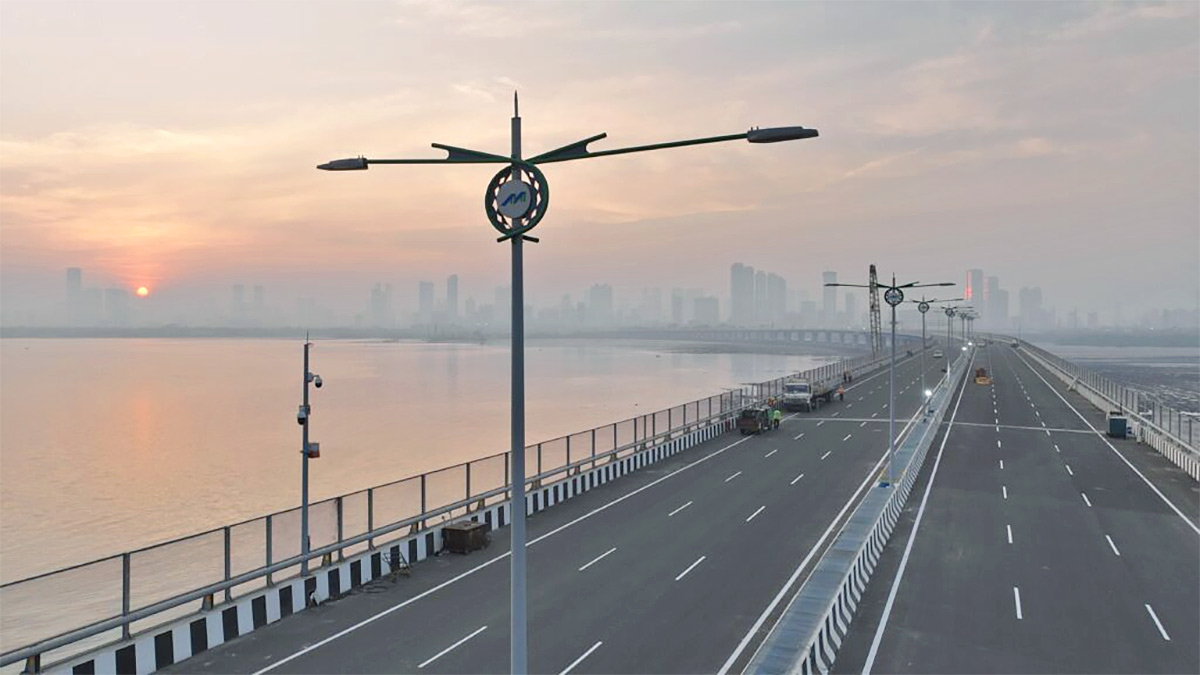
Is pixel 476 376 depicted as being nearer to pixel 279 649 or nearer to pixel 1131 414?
pixel 1131 414

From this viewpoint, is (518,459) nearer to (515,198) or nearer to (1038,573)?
(515,198)

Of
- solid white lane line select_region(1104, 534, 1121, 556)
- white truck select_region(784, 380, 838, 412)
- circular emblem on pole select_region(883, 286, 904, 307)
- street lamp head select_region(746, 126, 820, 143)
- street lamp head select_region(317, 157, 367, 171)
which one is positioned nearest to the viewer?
street lamp head select_region(746, 126, 820, 143)

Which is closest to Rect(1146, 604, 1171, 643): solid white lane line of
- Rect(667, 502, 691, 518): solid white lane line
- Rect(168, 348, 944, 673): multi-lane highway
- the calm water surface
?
Rect(168, 348, 944, 673): multi-lane highway

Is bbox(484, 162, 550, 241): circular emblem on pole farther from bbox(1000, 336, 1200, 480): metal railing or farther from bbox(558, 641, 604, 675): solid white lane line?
bbox(1000, 336, 1200, 480): metal railing

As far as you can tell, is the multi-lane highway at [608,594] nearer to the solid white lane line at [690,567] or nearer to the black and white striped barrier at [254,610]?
the solid white lane line at [690,567]

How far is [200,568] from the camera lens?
20969mm

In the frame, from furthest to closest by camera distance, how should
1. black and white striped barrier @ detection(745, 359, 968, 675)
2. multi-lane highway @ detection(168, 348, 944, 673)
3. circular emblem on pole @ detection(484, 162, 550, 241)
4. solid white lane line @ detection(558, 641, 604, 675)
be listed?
multi-lane highway @ detection(168, 348, 944, 673) < solid white lane line @ detection(558, 641, 604, 675) < black and white striped barrier @ detection(745, 359, 968, 675) < circular emblem on pole @ detection(484, 162, 550, 241)

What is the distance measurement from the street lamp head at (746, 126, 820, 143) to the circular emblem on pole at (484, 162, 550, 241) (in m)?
2.77

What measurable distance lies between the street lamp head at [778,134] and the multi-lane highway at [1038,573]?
1243cm

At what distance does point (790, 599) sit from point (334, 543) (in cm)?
1276

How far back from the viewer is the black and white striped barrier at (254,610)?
1590 cm

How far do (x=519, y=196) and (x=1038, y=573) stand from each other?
21536 mm

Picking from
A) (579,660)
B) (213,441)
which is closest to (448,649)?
(579,660)

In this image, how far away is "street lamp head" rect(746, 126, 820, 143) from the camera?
9.42 meters
